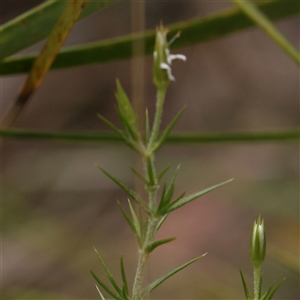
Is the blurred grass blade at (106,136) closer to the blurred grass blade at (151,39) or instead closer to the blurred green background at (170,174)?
the blurred grass blade at (151,39)

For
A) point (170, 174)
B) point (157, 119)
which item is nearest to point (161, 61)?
point (157, 119)

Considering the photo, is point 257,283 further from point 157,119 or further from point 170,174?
point 170,174

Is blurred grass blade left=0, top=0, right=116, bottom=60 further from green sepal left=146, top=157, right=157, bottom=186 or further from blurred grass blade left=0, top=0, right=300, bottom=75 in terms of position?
green sepal left=146, top=157, right=157, bottom=186

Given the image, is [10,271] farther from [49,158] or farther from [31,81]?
[31,81]

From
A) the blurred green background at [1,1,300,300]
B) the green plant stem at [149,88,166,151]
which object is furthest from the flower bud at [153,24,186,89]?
the blurred green background at [1,1,300,300]

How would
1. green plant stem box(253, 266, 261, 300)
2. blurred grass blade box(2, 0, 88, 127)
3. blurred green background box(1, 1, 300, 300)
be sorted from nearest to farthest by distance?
green plant stem box(253, 266, 261, 300) → blurred grass blade box(2, 0, 88, 127) → blurred green background box(1, 1, 300, 300)

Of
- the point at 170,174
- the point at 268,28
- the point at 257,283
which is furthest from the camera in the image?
the point at 170,174
